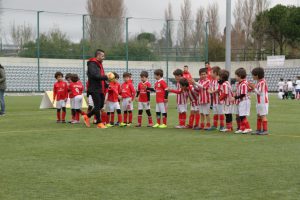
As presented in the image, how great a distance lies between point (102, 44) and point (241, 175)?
3397 centimetres

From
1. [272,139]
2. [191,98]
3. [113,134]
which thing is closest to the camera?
[272,139]

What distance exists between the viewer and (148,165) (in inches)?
337

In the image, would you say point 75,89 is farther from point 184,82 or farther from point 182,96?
point 184,82

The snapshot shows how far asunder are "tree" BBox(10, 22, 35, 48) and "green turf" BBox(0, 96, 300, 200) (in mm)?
25119

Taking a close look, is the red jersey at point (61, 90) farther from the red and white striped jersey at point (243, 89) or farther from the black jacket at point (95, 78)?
the red and white striped jersey at point (243, 89)

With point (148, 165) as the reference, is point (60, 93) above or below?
above

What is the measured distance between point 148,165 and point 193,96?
22.4 ft

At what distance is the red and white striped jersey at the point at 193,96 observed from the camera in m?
15.2

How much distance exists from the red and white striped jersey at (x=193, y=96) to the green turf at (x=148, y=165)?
183cm

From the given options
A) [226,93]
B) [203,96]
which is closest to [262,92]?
[226,93]

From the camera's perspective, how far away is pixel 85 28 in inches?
1566

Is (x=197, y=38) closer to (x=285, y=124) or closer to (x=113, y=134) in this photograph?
(x=285, y=124)

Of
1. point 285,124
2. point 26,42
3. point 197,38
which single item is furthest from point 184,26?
point 285,124

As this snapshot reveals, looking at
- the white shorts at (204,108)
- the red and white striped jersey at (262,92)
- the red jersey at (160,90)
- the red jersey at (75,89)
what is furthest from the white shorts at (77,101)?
the red and white striped jersey at (262,92)
